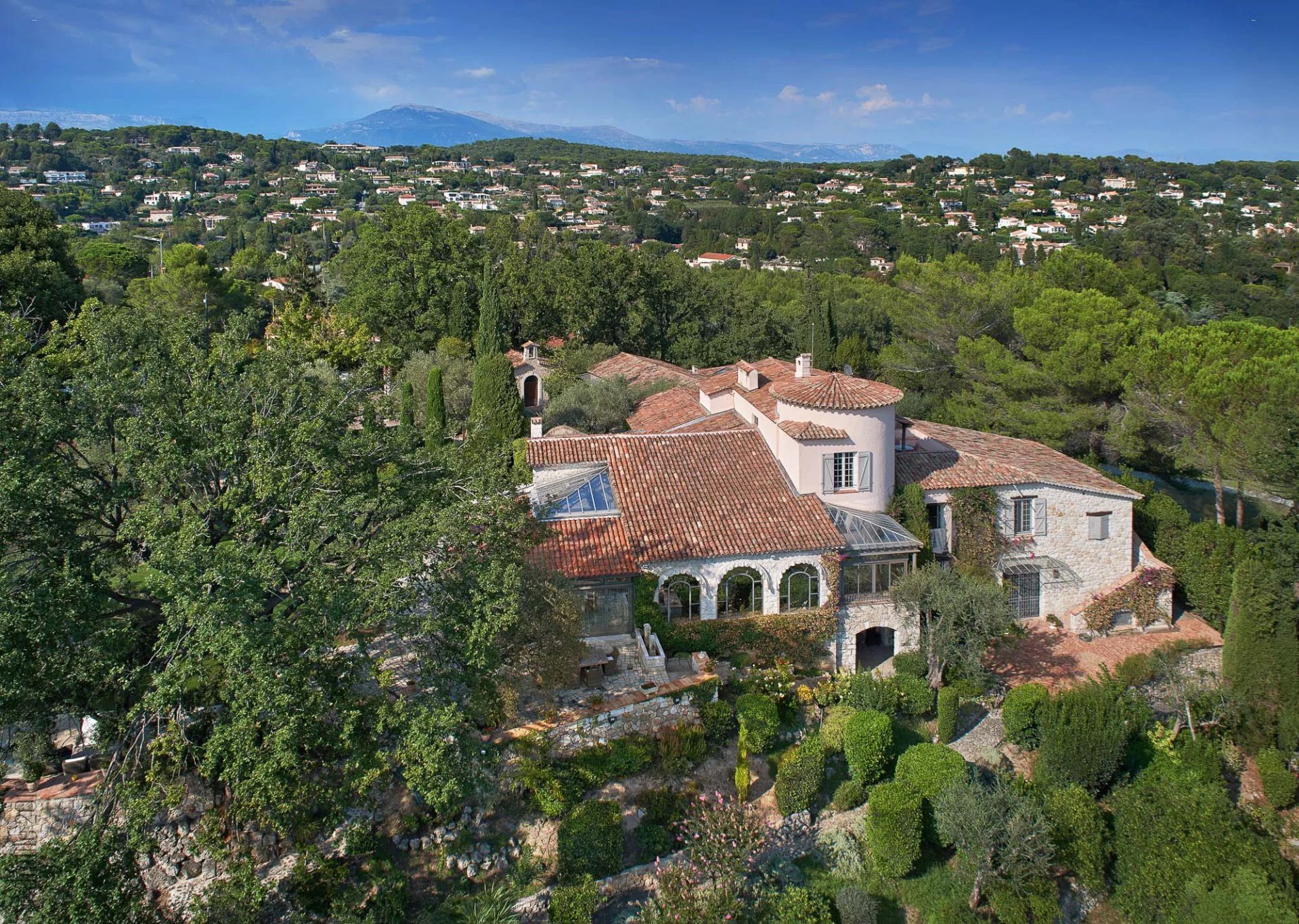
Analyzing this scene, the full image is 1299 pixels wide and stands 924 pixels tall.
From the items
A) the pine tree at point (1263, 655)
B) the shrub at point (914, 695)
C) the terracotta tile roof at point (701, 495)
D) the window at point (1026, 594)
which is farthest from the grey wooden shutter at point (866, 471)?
the pine tree at point (1263, 655)

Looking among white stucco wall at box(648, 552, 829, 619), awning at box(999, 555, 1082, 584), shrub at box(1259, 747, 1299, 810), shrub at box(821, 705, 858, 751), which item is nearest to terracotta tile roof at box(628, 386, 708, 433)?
white stucco wall at box(648, 552, 829, 619)

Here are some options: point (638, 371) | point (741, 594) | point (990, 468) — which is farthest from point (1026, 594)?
point (638, 371)

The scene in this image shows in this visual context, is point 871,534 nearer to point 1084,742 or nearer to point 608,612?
point 1084,742

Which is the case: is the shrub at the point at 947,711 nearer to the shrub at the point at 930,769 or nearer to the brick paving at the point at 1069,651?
the shrub at the point at 930,769

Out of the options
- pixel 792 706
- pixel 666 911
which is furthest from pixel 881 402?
pixel 666 911

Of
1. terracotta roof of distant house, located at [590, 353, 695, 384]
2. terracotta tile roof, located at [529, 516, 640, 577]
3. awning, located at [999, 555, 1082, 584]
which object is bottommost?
awning, located at [999, 555, 1082, 584]

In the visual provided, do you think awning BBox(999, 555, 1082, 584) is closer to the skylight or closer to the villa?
the villa
